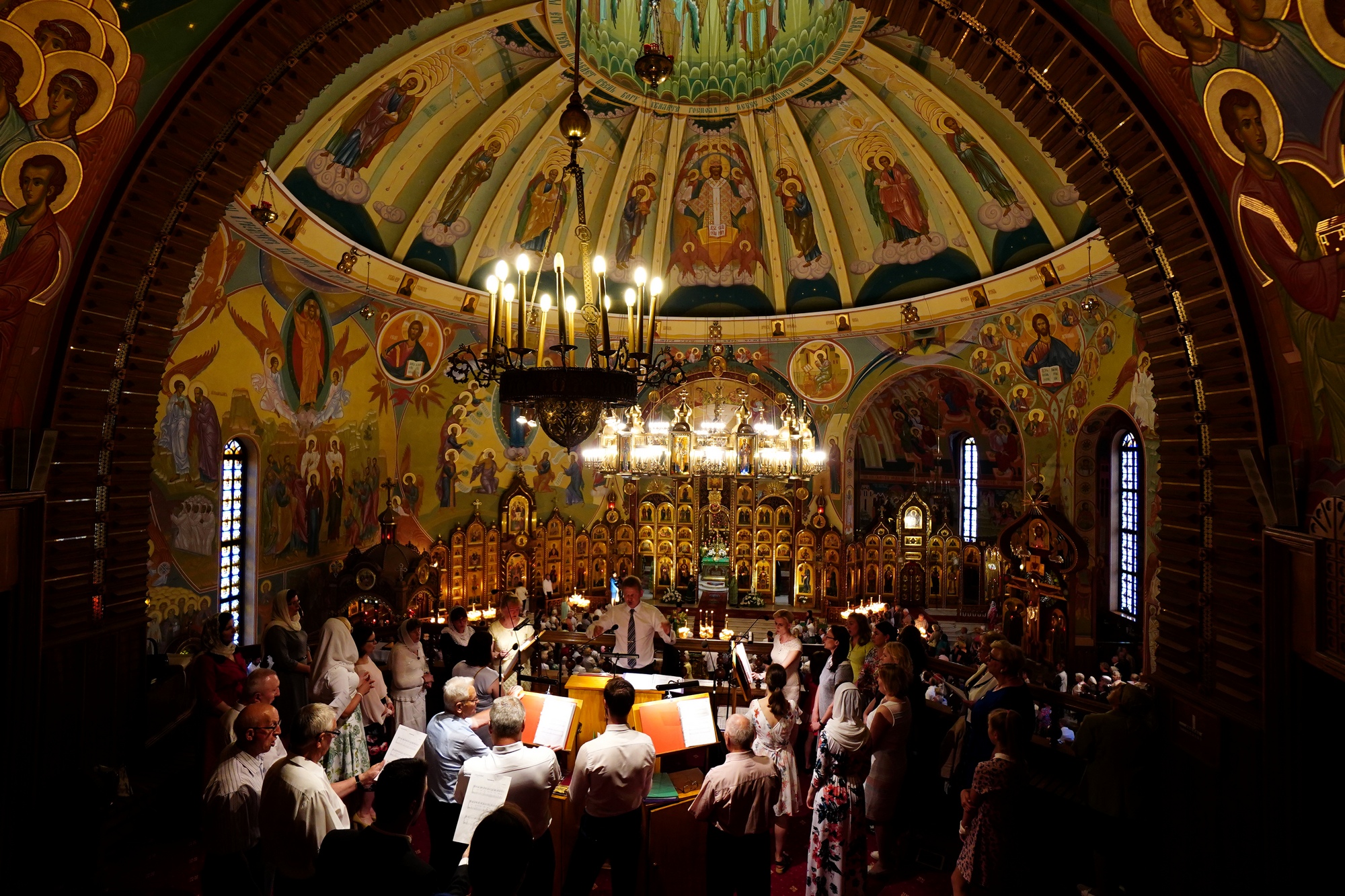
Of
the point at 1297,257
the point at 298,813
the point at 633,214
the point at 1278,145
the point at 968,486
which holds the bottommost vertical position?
the point at 298,813

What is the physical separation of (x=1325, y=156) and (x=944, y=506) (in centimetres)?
1677

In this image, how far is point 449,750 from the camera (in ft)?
16.0

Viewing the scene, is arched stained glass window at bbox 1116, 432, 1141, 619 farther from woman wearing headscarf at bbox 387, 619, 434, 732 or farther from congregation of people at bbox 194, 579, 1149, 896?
woman wearing headscarf at bbox 387, 619, 434, 732

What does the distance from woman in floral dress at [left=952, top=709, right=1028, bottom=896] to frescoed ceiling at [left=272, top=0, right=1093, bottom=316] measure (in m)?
10.0

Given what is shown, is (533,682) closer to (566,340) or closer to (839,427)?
(566,340)

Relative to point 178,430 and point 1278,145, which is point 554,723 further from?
point 178,430

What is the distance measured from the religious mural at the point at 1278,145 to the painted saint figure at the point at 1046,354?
10.1m

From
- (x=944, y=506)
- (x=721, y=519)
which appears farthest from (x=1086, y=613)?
(x=721, y=519)

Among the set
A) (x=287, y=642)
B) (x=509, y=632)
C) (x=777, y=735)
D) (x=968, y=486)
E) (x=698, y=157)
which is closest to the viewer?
(x=777, y=735)

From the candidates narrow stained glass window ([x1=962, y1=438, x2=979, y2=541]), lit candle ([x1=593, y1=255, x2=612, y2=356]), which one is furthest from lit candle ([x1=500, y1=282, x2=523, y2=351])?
narrow stained glass window ([x1=962, y1=438, x2=979, y2=541])

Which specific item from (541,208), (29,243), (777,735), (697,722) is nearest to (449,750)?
(697,722)

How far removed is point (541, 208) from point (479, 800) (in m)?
13.3

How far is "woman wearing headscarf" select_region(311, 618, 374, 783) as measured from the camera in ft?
18.5

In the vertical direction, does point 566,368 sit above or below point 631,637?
above
